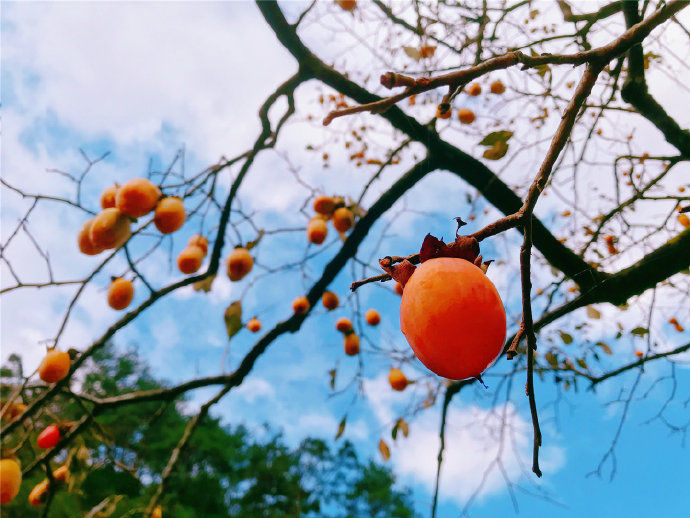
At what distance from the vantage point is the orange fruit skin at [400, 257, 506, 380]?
59cm

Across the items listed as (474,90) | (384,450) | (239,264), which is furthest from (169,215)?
(474,90)

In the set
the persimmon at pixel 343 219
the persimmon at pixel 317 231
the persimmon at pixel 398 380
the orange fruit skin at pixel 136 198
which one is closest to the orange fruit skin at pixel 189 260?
the orange fruit skin at pixel 136 198

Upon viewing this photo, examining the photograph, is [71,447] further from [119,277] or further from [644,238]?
[644,238]

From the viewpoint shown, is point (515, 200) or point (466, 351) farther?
point (515, 200)

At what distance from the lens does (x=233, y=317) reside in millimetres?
2074

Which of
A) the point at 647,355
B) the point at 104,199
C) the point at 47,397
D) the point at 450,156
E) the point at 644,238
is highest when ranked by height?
the point at 450,156

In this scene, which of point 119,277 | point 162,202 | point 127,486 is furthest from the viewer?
point 119,277

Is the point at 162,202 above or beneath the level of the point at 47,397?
above

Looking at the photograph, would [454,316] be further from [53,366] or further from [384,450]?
[384,450]

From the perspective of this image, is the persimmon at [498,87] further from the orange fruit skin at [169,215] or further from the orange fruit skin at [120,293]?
the orange fruit skin at [120,293]

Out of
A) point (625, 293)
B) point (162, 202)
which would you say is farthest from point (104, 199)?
point (625, 293)

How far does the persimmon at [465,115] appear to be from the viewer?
2.53m

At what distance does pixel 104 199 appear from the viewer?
189 centimetres

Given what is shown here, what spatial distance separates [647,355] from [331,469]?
12.9 metres
